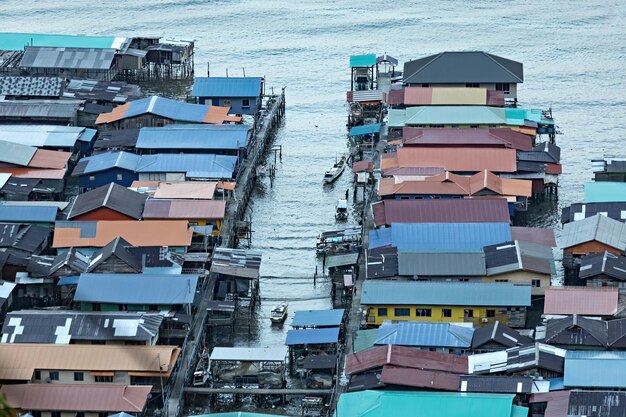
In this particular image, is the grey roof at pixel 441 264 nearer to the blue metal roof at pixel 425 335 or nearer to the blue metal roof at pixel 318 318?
the blue metal roof at pixel 318 318

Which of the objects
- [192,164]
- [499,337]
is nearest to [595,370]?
[499,337]

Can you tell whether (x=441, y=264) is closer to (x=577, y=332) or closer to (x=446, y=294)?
(x=446, y=294)

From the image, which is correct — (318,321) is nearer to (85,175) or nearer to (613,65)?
(85,175)

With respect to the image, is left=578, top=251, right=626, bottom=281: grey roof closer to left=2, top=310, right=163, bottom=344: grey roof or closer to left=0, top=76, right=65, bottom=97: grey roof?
left=2, top=310, right=163, bottom=344: grey roof

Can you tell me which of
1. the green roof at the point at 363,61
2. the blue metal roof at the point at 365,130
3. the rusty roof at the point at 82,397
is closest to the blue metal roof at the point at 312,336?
the rusty roof at the point at 82,397

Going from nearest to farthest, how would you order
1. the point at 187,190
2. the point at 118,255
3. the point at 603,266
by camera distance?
the point at 603,266 < the point at 118,255 < the point at 187,190

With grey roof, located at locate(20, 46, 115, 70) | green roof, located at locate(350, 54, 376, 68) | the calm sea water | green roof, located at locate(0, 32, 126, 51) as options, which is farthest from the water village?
green roof, located at locate(350, 54, 376, 68)
